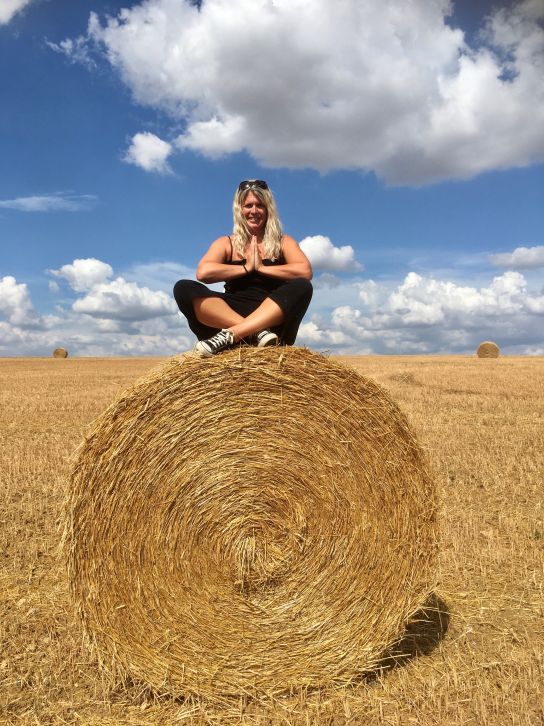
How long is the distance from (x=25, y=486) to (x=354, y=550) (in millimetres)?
5823

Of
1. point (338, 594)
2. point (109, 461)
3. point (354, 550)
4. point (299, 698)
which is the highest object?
point (109, 461)

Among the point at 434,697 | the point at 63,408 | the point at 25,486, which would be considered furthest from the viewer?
the point at 63,408

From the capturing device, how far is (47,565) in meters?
5.87

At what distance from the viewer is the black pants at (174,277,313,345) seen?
13.6 ft

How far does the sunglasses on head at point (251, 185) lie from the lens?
4546 millimetres

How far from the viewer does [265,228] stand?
457 centimetres

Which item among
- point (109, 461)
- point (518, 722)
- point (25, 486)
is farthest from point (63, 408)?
point (518, 722)

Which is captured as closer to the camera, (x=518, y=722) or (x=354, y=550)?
(x=518, y=722)

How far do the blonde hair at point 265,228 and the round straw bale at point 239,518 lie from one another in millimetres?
1052

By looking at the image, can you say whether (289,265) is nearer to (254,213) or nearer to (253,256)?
(253,256)

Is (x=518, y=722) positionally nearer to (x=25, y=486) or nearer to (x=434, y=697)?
(x=434, y=697)

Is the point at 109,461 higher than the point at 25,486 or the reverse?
higher

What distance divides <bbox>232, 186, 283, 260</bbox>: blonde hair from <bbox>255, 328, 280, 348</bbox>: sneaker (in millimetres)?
737

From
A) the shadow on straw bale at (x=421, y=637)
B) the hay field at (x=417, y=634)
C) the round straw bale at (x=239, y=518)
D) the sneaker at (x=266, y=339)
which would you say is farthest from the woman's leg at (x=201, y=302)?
the shadow on straw bale at (x=421, y=637)
